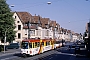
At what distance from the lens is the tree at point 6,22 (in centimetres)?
5716

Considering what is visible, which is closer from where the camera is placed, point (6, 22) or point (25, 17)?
point (6, 22)

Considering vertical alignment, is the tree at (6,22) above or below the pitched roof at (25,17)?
below

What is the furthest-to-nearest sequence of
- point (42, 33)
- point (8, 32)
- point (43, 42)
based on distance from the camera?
point (42, 33), point (8, 32), point (43, 42)

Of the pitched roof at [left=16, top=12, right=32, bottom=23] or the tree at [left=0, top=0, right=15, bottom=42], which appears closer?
the tree at [left=0, top=0, right=15, bottom=42]

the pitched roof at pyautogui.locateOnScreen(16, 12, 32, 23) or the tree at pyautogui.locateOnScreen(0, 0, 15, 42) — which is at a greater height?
the pitched roof at pyautogui.locateOnScreen(16, 12, 32, 23)

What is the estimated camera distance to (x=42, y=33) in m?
96.2

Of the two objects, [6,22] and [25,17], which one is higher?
[25,17]

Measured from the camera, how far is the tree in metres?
57.2

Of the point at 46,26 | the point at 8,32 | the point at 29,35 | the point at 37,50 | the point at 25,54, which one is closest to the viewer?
the point at 25,54

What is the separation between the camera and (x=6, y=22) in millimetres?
58375

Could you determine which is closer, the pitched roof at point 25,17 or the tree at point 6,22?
the tree at point 6,22

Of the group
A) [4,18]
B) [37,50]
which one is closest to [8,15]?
[4,18]

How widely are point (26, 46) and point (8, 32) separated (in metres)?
19.1

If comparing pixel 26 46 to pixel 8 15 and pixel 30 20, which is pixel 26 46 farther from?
pixel 30 20
